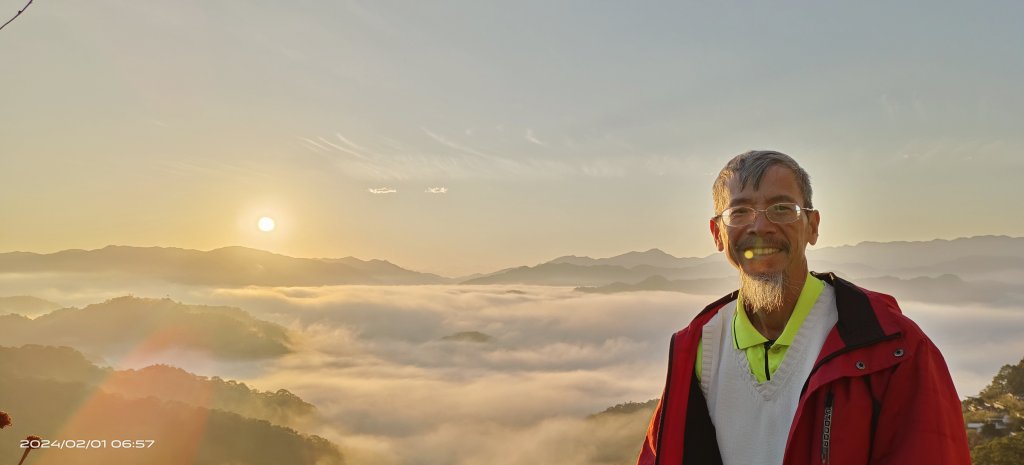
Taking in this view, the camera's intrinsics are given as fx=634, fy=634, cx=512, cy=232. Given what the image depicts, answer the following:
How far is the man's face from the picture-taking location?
3266mm

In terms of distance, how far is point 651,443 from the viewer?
3.47 meters

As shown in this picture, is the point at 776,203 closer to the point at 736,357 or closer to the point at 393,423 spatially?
the point at 736,357

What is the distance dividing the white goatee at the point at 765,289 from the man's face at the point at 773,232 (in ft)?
0.08

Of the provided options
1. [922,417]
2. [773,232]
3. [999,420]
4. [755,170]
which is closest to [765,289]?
[773,232]

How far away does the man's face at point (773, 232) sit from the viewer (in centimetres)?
327

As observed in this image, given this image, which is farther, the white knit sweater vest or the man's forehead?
the man's forehead

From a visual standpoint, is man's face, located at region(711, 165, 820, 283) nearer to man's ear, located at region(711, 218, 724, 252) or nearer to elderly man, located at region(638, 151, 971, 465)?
elderly man, located at region(638, 151, 971, 465)

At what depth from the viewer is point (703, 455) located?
324 centimetres

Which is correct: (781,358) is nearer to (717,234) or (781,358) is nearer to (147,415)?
(717,234)

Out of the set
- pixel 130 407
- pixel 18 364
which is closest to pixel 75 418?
pixel 130 407

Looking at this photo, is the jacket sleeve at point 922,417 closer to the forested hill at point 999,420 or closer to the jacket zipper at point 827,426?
the jacket zipper at point 827,426

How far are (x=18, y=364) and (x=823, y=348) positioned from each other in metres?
207

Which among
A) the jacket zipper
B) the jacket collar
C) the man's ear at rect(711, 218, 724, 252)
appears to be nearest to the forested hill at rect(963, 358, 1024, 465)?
the man's ear at rect(711, 218, 724, 252)

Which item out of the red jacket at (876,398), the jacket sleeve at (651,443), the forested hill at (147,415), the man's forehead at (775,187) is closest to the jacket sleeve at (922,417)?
the red jacket at (876,398)
